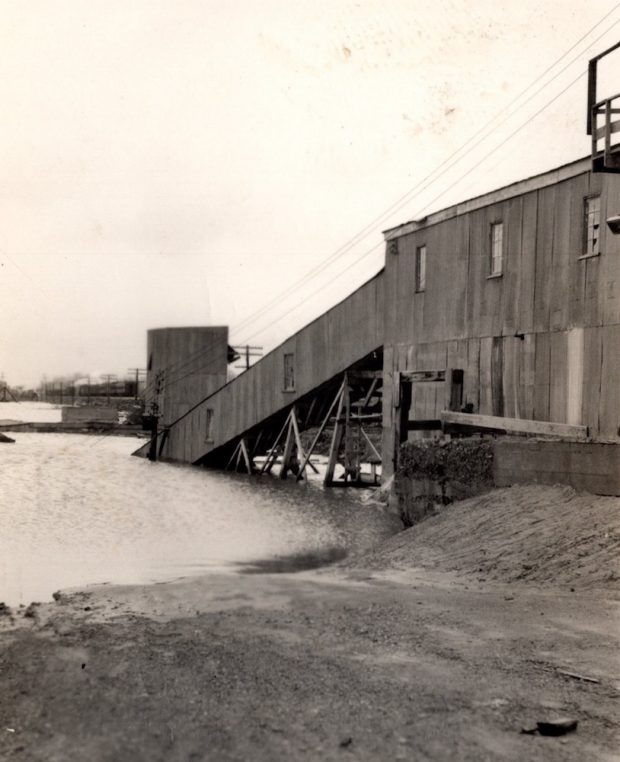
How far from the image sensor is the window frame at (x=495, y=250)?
18.4m

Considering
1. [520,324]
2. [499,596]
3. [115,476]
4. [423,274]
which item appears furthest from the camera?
[115,476]

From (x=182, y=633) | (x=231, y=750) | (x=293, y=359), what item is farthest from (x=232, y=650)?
(x=293, y=359)

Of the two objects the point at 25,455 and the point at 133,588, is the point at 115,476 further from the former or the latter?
the point at 133,588

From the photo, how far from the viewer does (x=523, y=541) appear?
1045 centimetres

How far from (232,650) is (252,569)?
6.91 meters

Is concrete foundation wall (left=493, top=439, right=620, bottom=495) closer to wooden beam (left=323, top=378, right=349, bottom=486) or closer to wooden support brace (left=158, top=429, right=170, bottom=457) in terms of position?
wooden beam (left=323, top=378, right=349, bottom=486)

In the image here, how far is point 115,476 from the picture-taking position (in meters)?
32.7

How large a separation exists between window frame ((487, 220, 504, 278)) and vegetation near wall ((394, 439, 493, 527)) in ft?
16.0

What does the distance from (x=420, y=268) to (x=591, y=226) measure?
647 centimetres

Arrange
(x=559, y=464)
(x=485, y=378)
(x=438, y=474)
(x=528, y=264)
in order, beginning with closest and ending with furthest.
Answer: (x=559, y=464) < (x=438, y=474) < (x=528, y=264) < (x=485, y=378)

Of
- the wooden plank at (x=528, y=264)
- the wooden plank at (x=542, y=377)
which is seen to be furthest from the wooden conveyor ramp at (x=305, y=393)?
the wooden plank at (x=542, y=377)

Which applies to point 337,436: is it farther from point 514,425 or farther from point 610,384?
point 610,384

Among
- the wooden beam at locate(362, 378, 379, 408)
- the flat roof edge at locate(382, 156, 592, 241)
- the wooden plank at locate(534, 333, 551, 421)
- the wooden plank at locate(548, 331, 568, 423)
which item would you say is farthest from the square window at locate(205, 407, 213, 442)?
the wooden plank at locate(548, 331, 568, 423)

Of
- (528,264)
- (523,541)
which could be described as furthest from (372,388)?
(523,541)
